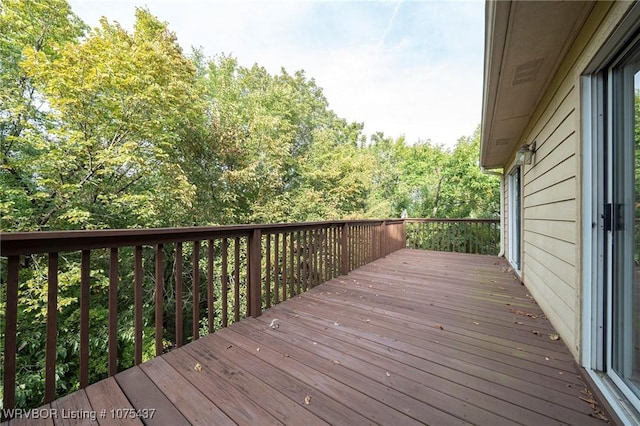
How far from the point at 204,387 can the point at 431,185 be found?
12484 mm

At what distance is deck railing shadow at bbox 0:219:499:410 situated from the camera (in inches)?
49.9

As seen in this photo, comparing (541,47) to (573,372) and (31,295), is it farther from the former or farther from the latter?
(31,295)

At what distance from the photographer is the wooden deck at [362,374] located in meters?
1.20

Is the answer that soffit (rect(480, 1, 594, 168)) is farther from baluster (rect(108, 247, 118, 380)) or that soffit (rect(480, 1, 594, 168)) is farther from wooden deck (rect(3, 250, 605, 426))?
baluster (rect(108, 247, 118, 380))

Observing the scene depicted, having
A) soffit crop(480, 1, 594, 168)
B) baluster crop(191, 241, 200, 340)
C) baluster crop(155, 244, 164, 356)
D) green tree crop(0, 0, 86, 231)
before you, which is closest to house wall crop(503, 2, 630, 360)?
soffit crop(480, 1, 594, 168)

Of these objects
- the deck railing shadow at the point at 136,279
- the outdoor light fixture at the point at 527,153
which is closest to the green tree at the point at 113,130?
the deck railing shadow at the point at 136,279

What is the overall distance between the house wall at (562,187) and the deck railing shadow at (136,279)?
232 centimetres

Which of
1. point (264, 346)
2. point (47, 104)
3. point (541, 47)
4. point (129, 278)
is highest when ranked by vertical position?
point (47, 104)

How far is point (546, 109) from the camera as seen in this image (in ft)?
7.84

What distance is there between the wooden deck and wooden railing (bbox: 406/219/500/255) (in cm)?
431

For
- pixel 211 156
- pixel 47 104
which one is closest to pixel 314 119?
pixel 211 156

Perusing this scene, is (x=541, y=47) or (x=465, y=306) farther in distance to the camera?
(x=465, y=306)

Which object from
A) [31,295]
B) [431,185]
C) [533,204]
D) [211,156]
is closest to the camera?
[533,204]

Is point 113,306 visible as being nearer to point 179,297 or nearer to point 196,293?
point 179,297
